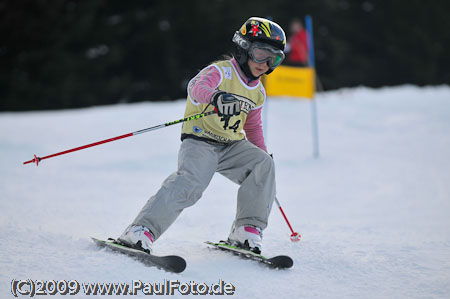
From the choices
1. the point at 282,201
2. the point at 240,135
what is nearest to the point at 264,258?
the point at 240,135

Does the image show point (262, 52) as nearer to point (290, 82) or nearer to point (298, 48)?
point (290, 82)

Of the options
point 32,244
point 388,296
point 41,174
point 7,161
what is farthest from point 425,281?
point 7,161

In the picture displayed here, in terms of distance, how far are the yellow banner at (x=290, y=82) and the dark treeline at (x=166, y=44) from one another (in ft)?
47.1

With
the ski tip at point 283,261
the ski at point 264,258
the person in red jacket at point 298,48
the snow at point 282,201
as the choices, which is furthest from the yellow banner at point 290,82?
the ski tip at point 283,261

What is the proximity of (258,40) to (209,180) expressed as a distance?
0.96 metres

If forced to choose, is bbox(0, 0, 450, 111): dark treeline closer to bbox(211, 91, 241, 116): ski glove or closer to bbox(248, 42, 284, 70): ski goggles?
bbox(248, 42, 284, 70): ski goggles

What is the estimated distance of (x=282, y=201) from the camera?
620 cm

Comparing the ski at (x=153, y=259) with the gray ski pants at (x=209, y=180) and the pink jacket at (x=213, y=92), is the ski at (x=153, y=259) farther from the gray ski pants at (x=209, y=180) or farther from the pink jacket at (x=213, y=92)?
the pink jacket at (x=213, y=92)

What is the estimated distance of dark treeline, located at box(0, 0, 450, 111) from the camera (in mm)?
20766

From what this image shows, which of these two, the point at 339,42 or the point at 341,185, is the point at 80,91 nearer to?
the point at 339,42

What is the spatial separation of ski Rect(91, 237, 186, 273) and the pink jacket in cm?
98

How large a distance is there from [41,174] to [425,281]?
16.9 feet

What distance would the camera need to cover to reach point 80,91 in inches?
854

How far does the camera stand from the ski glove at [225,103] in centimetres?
326
